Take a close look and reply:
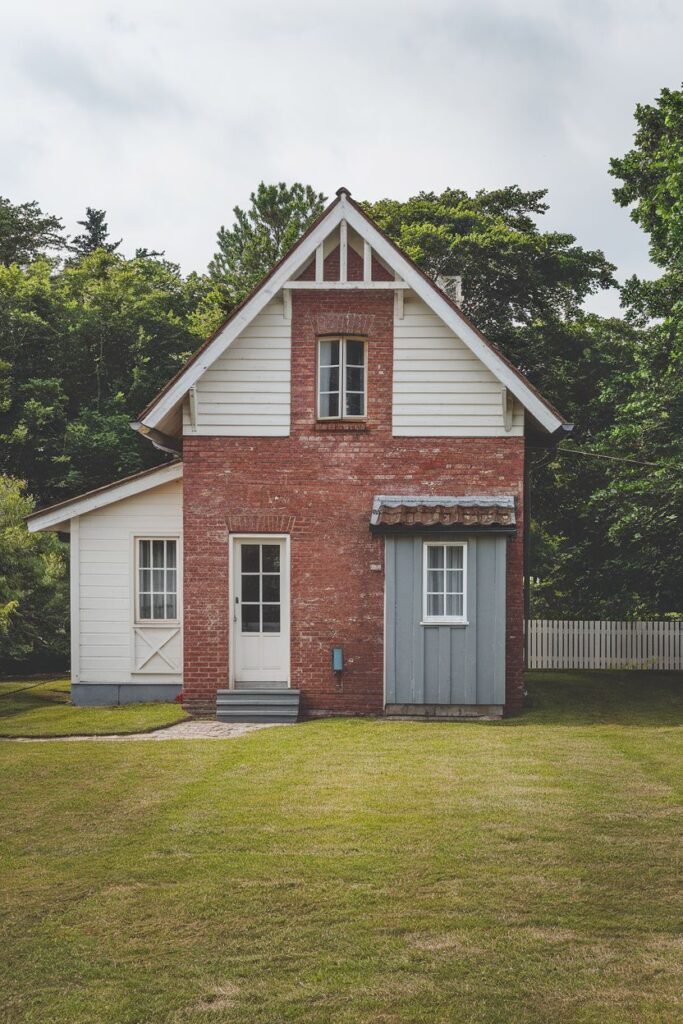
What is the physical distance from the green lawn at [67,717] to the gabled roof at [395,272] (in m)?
4.66

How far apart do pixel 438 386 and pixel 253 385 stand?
302 cm

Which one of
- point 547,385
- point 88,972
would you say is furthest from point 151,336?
point 88,972

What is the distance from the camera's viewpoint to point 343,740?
14.4m

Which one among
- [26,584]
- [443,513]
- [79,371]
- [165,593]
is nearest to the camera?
[443,513]

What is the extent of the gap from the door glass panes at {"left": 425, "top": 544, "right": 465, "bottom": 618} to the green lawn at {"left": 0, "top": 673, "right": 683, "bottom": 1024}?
3.94 metres

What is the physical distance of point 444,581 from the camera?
16969mm

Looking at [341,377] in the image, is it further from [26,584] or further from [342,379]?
[26,584]

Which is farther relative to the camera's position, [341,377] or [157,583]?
[157,583]

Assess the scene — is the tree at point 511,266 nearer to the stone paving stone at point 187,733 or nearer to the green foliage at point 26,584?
the green foliage at point 26,584

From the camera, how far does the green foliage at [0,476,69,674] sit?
64.5 feet

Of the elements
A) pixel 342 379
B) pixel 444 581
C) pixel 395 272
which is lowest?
pixel 444 581

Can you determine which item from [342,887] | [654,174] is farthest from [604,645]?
[342,887]

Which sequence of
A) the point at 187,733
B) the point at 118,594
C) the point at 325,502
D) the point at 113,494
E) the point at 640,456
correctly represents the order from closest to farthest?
1. the point at 187,733
2. the point at 325,502
3. the point at 113,494
4. the point at 118,594
5. the point at 640,456

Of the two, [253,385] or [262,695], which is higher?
[253,385]
